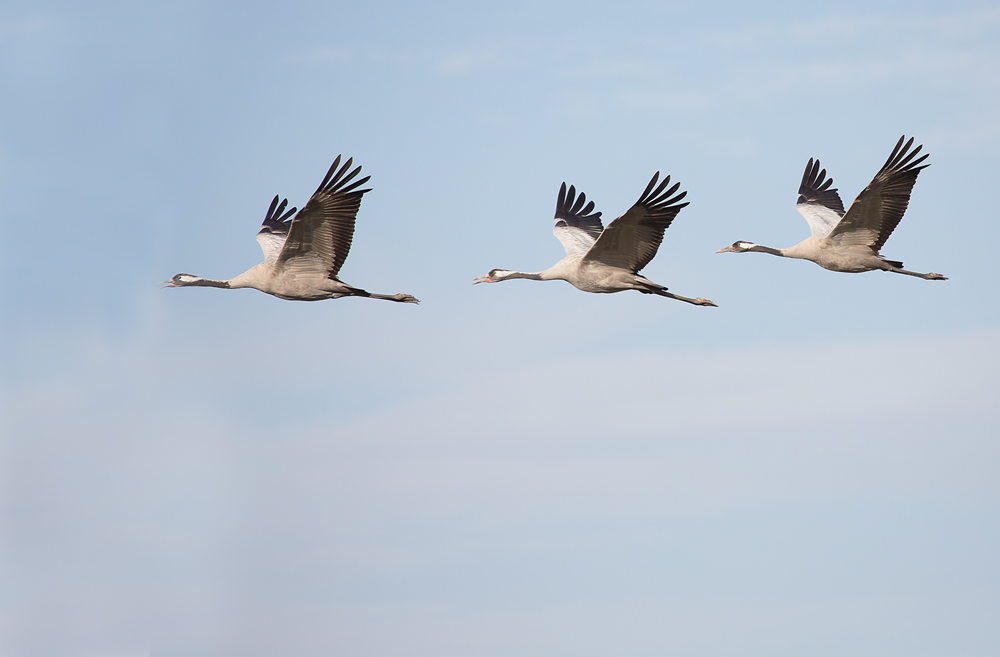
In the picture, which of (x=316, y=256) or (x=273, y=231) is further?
(x=273, y=231)

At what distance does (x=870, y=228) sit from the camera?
29125 millimetres

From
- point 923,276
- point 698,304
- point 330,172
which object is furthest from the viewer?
point 923,276

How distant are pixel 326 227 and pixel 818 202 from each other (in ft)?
44.2

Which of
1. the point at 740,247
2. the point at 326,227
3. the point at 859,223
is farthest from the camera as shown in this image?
the point at 740,247

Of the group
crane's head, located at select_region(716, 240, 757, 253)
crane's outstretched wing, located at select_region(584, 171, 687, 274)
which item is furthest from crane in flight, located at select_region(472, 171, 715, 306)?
crane's head, located at select_region(716, 240, 757, 253)

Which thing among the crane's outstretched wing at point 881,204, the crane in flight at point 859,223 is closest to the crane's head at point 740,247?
the crane in flight at point 859,223

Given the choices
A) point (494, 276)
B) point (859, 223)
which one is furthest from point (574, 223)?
point (859, 223)

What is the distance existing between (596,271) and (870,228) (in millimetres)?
6487

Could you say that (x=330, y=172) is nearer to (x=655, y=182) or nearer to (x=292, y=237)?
(x=292, y=237)

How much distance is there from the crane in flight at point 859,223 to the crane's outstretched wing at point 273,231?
11.0 metres

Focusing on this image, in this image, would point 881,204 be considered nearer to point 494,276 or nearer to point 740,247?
point 740,247

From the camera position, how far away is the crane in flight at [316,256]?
1020 inches

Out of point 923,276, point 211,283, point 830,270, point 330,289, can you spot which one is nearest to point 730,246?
point 830,270

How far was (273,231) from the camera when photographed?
31.5m
